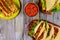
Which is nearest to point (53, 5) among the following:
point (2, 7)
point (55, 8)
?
point (55, 8)

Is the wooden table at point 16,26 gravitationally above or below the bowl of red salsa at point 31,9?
below

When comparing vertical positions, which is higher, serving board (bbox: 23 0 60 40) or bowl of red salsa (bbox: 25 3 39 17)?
bowl of red salsa (bbox: 25 3 39 17)

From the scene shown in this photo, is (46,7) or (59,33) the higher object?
(46,7)

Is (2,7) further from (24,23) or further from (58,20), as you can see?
(58,20)

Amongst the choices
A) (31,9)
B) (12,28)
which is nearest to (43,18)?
(31,9)

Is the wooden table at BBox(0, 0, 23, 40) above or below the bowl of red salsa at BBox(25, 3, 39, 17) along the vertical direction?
→ below

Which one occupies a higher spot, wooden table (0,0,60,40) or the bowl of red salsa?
the bowl of red salsa

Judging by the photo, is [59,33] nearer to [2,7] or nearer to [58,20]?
[58,20]

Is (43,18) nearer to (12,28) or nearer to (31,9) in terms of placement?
(31,9)

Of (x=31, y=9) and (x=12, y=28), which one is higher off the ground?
(x=31, y=9)

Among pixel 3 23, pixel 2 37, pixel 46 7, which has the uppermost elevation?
pixel 46 7

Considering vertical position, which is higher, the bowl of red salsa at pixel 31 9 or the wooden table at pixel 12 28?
the bowl of red salsa at pixel 31 9
